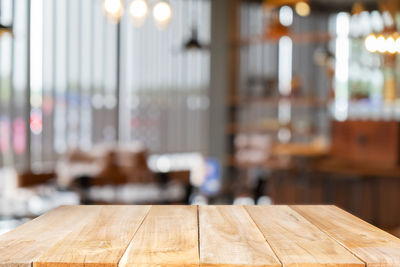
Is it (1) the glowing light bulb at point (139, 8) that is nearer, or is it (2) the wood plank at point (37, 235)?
(2) the wood plank at point (37, 235)

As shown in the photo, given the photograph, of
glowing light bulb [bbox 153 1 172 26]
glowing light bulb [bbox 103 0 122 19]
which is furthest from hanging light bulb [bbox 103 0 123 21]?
glowing light bulb [bbox 153 1 172 26]

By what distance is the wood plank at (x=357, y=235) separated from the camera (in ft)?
4.27

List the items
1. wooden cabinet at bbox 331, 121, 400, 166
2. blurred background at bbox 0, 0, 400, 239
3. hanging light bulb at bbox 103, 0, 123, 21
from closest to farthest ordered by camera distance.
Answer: hanging light bulb at bbox 103, 0, 123, 21 → wooden cabinet at bbox 331, 121, 400, 166 → blurred background at bbox 0, 0, 400, 239

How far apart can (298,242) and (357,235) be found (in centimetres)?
20

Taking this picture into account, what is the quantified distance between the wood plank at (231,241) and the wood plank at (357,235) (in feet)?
0.67

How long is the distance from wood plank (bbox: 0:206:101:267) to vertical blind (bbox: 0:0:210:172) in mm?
5556

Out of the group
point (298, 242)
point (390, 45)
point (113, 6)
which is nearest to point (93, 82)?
point (113, 6)

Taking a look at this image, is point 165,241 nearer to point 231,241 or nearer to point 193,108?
point 231,241

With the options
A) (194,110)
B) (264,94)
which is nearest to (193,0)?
(194,110)

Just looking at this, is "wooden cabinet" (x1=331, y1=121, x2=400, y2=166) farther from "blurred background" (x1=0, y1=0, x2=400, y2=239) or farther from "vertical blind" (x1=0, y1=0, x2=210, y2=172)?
"vertical blind" (x1=0, y1=0, x2=210, y2=172)

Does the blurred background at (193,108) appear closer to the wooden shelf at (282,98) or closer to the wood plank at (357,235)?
the wooden shelf at (282,98)

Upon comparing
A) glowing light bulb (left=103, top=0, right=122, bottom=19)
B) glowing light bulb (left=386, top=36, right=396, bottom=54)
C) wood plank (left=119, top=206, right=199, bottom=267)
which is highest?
glowing light bulb (left=103, top=0, right=122, bottom=19)

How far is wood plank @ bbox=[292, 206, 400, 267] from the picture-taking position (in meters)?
1.30

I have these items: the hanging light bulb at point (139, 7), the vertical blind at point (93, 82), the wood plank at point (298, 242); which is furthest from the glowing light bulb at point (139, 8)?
the wood plank at point (298, 242)
